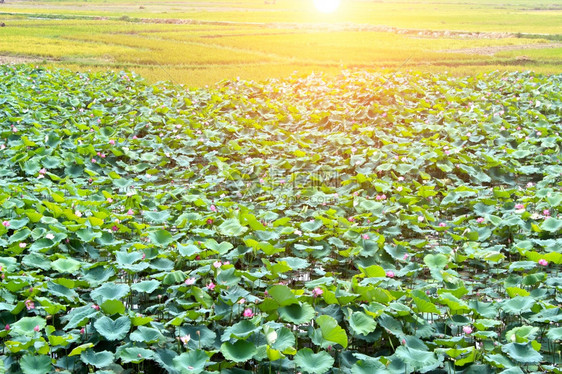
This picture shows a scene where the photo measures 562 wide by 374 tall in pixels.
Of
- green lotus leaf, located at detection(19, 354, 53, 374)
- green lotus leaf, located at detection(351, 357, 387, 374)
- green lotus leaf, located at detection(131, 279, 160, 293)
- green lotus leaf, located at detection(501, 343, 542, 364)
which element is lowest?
green lotus leaf, located at detection(19, 354, 53, 374)

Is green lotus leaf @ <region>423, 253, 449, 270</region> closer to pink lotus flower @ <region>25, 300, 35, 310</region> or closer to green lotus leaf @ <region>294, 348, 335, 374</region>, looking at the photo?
green lotus leaf @ <region>294, 348, 335, 374</region>

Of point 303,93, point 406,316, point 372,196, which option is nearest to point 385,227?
point 372,196

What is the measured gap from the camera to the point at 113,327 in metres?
3.36

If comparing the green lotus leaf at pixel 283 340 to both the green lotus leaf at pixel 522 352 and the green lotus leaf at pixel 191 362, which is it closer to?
the green lotus leaf at pixel 191 362

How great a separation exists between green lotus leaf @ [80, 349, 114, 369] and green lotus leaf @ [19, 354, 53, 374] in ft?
0.59

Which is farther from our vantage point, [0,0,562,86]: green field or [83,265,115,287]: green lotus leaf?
[0,0,562,86]: green field

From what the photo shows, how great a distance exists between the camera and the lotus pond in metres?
3.30

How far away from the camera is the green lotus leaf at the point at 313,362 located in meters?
3.01

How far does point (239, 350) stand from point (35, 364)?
3.65 ft

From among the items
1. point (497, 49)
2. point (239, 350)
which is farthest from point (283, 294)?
point (497, 49)

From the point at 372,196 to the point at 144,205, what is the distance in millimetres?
2366

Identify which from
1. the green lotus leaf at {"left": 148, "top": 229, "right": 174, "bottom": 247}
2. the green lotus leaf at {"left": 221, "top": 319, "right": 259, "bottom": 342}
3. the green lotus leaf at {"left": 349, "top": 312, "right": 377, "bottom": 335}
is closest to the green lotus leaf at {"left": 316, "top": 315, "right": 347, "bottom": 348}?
the green lotus leaf at {"left": 349, "top": 312, "right": 377, "bottom": 335}

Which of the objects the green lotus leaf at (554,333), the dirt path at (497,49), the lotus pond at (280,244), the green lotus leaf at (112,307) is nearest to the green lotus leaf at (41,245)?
the lotus pond at (280,244)

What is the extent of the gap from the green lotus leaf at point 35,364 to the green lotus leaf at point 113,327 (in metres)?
0.32
